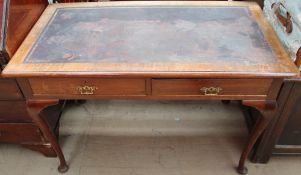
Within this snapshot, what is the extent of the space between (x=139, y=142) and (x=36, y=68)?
34.2 inches

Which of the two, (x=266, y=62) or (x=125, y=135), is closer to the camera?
(x=266, y=62)

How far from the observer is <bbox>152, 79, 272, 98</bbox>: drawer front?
1.01 meters

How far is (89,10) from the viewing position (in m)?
1.38

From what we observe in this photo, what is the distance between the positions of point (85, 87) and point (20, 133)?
2.13ft

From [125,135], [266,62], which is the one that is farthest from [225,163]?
[266,62]

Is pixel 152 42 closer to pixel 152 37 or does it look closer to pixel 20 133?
pixel 152 37

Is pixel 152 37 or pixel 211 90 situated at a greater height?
pixel 152 37

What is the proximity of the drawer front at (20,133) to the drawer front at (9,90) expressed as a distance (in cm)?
20

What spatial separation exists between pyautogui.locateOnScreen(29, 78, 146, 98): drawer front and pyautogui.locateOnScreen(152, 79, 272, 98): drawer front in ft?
0.28

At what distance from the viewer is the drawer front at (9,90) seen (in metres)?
1.19

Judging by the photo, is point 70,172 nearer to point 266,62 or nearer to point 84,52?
point 84,52

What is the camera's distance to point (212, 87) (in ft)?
3.40

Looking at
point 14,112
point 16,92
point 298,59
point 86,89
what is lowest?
point 14,112

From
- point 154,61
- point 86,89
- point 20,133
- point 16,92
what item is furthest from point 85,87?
point 20,133
